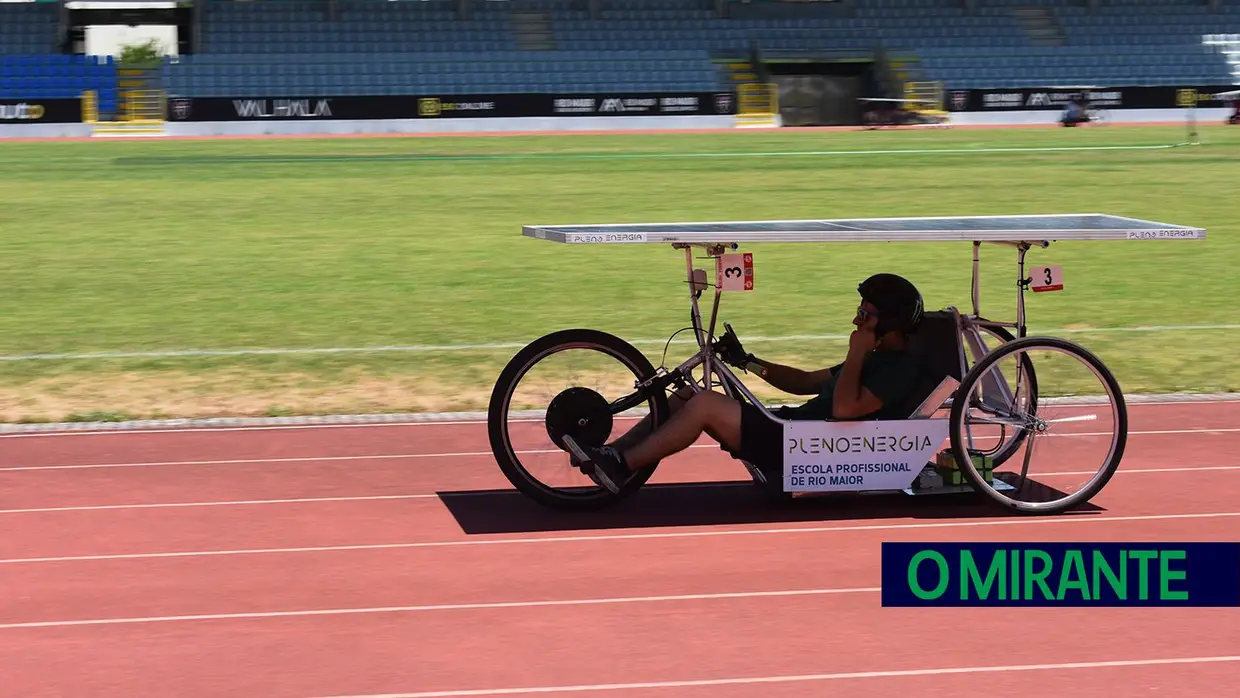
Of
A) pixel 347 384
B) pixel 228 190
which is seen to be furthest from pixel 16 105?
pixel 347 384

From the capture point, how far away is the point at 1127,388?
10.1 meters

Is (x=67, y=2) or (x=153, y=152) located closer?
(x=153, y=152)

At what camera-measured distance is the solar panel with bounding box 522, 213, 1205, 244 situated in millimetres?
6719

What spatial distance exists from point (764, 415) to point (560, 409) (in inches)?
35.6

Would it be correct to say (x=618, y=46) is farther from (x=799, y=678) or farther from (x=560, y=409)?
(x=799, y=678)


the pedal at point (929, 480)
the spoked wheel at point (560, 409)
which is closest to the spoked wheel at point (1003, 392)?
the pedal at point (929, 480)

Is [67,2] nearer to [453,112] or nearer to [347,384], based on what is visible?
[453,112]

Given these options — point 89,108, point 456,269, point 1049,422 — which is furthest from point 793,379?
point 89,108

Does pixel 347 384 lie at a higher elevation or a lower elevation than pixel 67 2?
lower

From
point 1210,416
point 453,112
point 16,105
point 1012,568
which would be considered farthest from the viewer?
point 453,112

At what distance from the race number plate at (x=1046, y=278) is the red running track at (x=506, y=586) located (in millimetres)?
785

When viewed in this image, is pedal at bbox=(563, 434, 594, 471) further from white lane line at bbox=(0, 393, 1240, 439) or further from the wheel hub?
white lane line at bbox=(0, 393, 1240, 439)

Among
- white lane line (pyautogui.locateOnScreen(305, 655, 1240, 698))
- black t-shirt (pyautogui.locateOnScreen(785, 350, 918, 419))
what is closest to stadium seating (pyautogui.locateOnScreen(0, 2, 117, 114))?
black t-shirt (pyautogui.locateOnScreen(785, 350, 918, 419))

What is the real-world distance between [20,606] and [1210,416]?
6545 millimetres
